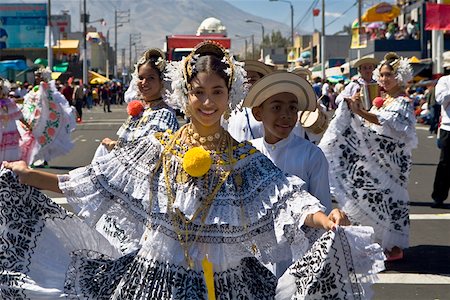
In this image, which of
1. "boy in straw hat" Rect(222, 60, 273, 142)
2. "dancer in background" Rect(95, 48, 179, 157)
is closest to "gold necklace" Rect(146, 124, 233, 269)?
"boy in straw hat" Rect(222, 60, 273, 142)

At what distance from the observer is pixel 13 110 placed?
14.1 m

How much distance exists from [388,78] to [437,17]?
51.1ft

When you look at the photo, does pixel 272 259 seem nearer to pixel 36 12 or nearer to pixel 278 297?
pixel 278 297

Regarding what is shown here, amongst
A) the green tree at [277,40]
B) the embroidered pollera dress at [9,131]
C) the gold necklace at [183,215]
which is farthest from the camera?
the green tree at [277,40]

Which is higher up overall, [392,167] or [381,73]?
[381,73]

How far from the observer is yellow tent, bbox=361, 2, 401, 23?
59.8 m

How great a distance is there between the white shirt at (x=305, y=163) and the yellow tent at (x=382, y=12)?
5543 centimetres

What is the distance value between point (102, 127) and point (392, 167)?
1026 inches

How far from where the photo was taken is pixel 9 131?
13781mm

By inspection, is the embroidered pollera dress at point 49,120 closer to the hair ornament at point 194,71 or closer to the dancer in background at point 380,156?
the dancer in background at point 380,156

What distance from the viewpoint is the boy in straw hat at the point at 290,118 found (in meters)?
5.54

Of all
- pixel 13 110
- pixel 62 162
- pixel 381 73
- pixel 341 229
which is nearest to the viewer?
pixel 341 229

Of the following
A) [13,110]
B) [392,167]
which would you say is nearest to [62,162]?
[13,110]

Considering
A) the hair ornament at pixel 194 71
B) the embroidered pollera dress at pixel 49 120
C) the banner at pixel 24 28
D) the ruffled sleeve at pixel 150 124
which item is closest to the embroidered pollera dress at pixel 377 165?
the ruffled sleeve at pixel 150 124
